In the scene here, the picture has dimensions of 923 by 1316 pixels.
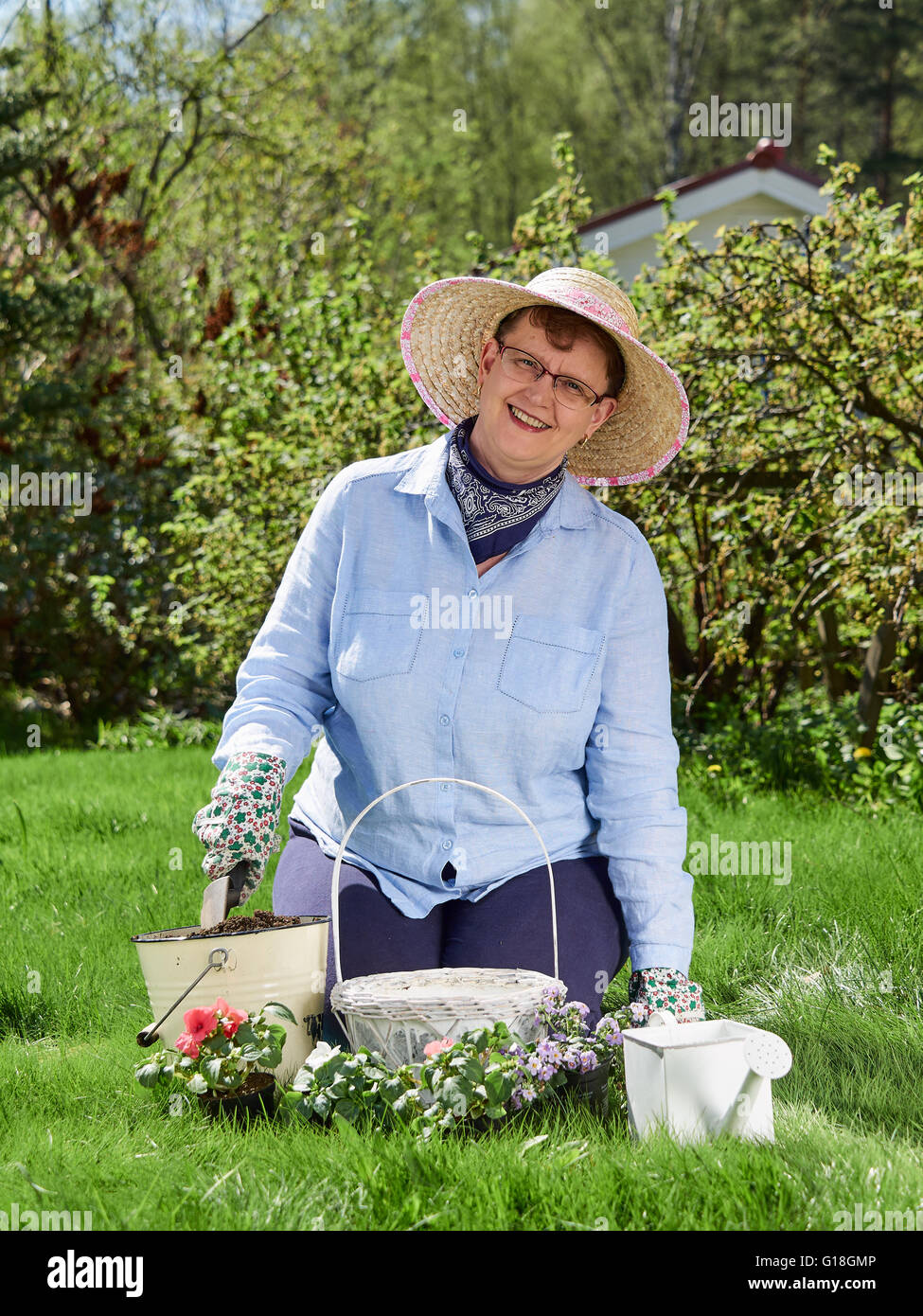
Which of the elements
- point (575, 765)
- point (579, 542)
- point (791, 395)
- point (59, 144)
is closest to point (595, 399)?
point (579, 542)

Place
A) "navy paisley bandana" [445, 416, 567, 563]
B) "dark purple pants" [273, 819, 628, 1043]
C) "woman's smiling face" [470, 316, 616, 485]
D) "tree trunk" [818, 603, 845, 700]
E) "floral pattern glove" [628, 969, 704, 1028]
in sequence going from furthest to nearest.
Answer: "tree trunk" [818, 603, 845, 700] → "navy paisley bandana" [445, 416, 567, 563] → "woman's smiling face" [470, 316, 616, 485] → "dark purple pants" [273, 819, 628, 1043] → "floral pattern glove" [628, 969, 704, 1028]

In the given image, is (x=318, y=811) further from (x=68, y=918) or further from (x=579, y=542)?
(x=68, y=918)

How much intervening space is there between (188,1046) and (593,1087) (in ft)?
2.32

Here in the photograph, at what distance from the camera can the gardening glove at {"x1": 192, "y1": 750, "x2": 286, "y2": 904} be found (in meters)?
2.18

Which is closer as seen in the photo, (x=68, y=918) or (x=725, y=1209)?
(x=725, y=1209)

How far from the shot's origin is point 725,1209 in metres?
1.75

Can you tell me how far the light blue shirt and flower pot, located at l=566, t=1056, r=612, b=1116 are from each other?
30 centimetres

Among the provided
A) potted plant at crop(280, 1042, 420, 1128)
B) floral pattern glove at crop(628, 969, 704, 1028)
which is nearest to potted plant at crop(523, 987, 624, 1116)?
floral pattern glove at crop(628, 969, 704, 1028)

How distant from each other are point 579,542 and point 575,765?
0.50 meters

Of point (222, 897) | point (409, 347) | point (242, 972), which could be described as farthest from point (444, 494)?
point (242, 972)

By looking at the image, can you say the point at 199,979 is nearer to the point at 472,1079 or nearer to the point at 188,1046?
the point at 188,1046

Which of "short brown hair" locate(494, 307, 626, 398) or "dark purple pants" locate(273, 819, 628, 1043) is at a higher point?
"short brown hair" locate(494, 307, 626, 398)

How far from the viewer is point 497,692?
2502 millimetres

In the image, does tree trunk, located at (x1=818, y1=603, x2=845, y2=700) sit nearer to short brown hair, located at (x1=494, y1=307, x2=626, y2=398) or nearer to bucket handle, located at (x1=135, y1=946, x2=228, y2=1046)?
short brown hair, located at (x1=494, y1=307, x2=626, y2=398)
